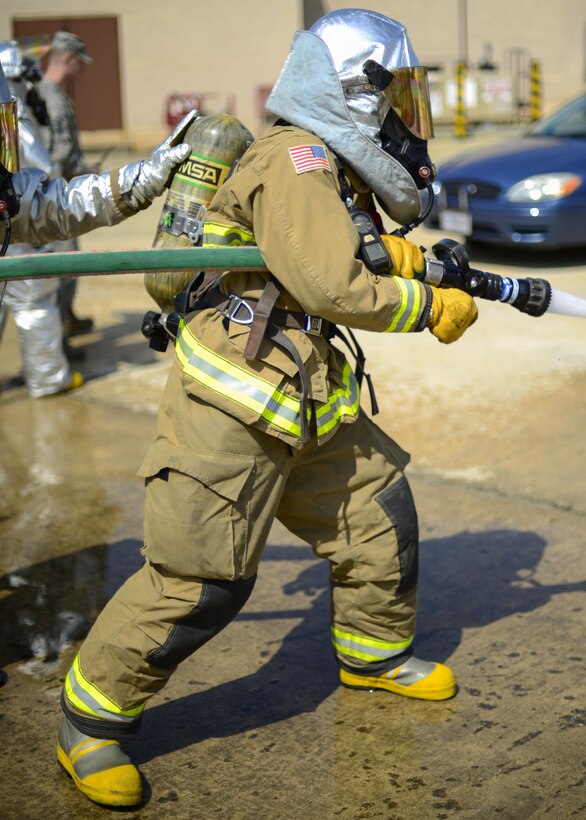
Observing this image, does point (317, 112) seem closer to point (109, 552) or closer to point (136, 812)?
point (136, 812)

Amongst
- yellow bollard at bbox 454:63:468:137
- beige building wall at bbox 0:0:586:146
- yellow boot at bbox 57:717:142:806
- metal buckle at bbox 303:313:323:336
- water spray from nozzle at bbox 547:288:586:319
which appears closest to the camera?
yellow boot at bbox 57:717:142:806

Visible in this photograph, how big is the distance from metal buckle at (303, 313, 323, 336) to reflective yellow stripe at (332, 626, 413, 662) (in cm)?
94

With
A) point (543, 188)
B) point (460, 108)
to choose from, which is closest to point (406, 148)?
point (543, 188)

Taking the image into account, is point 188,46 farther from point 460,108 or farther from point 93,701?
point 93,701

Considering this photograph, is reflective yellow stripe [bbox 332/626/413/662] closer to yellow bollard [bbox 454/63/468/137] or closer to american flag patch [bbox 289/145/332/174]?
american flag patch [bbox 289/145/332/174]

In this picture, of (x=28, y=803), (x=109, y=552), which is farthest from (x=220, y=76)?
(x=28, y=803)

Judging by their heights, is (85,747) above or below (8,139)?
below

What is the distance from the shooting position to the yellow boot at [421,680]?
123 inches

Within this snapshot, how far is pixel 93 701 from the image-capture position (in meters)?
2.73

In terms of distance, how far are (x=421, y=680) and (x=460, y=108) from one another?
2086cm

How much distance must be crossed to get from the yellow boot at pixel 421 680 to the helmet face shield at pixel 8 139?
1775 millimetres

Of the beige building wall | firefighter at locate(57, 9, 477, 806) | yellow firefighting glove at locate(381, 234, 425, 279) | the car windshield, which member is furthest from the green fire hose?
the beige building wall

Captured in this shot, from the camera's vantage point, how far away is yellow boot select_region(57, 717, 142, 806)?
266 cm

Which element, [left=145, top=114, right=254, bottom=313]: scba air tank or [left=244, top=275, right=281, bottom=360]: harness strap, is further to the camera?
[left=145, top=114, right=254, bottom=313]: scba air tank
